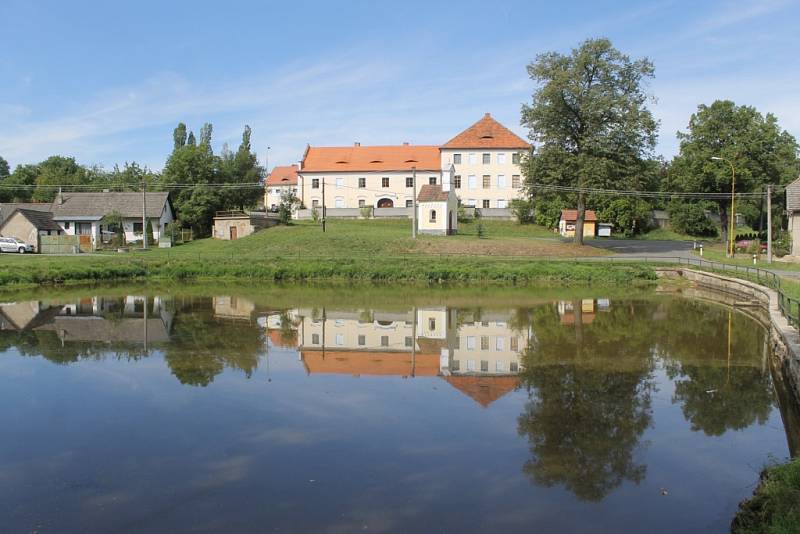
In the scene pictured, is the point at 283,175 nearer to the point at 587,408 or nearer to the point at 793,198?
the point at 793,198

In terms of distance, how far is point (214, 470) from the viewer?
358 inches

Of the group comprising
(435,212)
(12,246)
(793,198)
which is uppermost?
(793,198)

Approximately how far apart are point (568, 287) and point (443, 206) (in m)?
20.3

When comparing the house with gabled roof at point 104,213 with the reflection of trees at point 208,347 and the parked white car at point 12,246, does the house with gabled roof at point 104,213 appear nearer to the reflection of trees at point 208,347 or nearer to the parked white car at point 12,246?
the parked white car at point 12,246

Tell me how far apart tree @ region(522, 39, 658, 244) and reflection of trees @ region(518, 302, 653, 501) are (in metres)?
26.7

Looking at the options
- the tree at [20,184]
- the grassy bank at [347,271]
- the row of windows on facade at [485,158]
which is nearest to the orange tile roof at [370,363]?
the grassy bank at [347,271]

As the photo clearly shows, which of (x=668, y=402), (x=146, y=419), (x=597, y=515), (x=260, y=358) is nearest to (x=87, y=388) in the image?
(x=146, y=419)

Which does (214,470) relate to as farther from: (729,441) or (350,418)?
(729,441)

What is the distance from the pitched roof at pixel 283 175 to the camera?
93.4 m

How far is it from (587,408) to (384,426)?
12.6ft

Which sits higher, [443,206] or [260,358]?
[443,206]

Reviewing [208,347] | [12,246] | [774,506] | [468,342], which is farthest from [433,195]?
[774,506]

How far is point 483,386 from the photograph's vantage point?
14.1 meters

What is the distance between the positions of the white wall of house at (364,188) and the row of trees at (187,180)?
769cm
